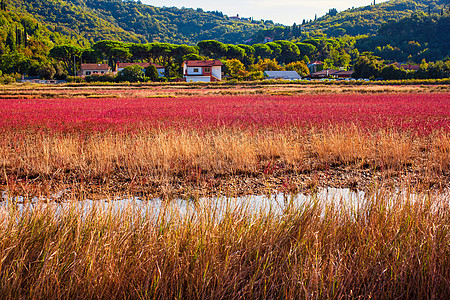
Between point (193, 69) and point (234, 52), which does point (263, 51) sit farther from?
point (193, 69)

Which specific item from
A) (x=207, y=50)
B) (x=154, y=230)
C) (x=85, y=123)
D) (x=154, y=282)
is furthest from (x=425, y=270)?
(x=207, y=50)

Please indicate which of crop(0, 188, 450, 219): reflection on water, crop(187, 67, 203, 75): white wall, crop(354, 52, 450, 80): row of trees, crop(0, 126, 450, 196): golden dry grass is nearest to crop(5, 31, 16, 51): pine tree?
crop(187, 67, 203, 75): white wall

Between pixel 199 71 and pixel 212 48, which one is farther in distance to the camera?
pixel 212 48

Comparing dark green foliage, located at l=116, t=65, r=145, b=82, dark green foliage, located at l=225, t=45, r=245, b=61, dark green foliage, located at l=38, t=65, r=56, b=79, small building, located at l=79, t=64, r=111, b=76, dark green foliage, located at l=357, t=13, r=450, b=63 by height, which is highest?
dark green foliage, located at l=357, t=13, r=450, b=63

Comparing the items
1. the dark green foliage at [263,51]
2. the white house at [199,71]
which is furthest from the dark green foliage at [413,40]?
the white house at [199,71]

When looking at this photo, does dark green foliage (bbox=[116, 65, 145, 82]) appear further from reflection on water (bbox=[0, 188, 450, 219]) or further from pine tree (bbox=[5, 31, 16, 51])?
reflection on water (bbox=[0, 188, 450, 219])

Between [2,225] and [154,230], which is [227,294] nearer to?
[154,230]

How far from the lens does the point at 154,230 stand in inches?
135

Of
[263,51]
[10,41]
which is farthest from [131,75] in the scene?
[263,51]

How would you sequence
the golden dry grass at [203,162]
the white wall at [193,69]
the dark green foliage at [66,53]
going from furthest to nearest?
the dark green foliage at [66,53], the white wall at [193,69], the golden dry grass at [203,162]

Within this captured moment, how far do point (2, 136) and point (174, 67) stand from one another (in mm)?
89922

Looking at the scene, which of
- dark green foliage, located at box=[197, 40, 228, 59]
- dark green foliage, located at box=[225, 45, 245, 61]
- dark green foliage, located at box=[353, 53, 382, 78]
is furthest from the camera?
dark green foliage, located at box=[197, 40, 228, 59]

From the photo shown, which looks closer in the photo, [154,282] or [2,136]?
[154,282]

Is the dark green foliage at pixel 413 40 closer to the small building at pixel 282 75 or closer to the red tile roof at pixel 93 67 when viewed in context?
the small building at pixel 282 75
